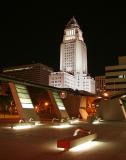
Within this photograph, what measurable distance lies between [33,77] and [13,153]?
180 meters

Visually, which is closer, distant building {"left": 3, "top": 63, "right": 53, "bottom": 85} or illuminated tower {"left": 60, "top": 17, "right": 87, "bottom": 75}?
illuminated tower {"left": 60, "top": 17, "right": 87, "bottom": 75}

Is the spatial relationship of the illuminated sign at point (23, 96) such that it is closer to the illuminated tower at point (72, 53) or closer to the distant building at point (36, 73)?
the illuminated tower at point (72, 53)

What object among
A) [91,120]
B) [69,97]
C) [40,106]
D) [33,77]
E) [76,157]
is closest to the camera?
[76,157]

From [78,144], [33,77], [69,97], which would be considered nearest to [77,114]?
[69,97]

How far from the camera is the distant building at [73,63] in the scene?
567ft

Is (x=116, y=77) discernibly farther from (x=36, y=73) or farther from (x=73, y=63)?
(x=36, y=73)

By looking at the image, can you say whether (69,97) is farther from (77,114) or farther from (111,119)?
(111,119)

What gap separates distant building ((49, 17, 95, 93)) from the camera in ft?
567

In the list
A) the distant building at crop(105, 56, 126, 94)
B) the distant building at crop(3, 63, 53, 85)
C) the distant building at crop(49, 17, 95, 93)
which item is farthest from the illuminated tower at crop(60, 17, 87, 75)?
the distant building at crop(105, 56, 126, 94)

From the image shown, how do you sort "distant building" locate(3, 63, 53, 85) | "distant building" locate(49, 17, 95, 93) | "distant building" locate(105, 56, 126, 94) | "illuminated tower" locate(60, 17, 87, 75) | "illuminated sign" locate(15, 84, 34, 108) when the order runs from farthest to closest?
"distant building" locate(3, 63, 53, 85) < "illuminated tower" locate(60, 17, 87, 75) < "distant building" locate(49, 17, 95, 93) < "distant building" locate(105, 56, 126, 94) < "illuminated sign" locate(15, 84, 34, 108)

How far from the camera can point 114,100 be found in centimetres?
4000

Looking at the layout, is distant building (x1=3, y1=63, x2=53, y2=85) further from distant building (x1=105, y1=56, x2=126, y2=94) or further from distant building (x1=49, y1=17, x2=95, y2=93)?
distant building (x1=105, y1=56, x2=126, y2=94)

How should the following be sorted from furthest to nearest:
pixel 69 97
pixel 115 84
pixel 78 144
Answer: pixel 115 84 < pixel 69 97 < pixel 78 144

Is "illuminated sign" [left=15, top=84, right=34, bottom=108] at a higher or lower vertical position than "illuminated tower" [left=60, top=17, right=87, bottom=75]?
lower
